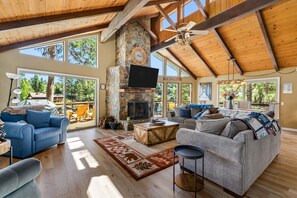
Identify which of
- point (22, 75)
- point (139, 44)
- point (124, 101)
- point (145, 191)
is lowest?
point (145, 191)

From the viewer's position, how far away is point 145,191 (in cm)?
216

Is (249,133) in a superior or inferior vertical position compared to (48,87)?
inferior

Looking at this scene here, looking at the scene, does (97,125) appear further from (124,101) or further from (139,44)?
(139,44)

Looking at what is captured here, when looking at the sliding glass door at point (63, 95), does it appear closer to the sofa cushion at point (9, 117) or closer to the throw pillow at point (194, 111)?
the sofa cushion at point (9, 117)

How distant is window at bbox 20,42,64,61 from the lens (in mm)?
4648

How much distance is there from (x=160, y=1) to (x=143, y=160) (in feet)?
15.0

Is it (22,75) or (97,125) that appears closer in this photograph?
(22,75)

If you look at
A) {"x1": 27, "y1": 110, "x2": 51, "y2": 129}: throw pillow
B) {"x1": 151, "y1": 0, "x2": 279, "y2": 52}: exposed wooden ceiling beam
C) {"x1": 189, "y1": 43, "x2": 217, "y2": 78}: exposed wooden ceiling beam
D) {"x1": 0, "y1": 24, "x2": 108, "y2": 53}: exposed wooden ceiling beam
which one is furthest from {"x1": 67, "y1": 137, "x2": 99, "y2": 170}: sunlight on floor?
{"x1": 189, "y1": 43, "x2": 217, "y2": 78}: exposed wooden ceiling beam

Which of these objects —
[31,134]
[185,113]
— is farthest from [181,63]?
[31,134]

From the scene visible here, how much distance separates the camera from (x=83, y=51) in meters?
5.92

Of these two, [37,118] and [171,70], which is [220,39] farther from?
[37,118]

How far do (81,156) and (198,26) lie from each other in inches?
204

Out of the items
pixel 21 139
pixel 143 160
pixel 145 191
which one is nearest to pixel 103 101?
pixel 21 139

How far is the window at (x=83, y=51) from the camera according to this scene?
18.4 feet
